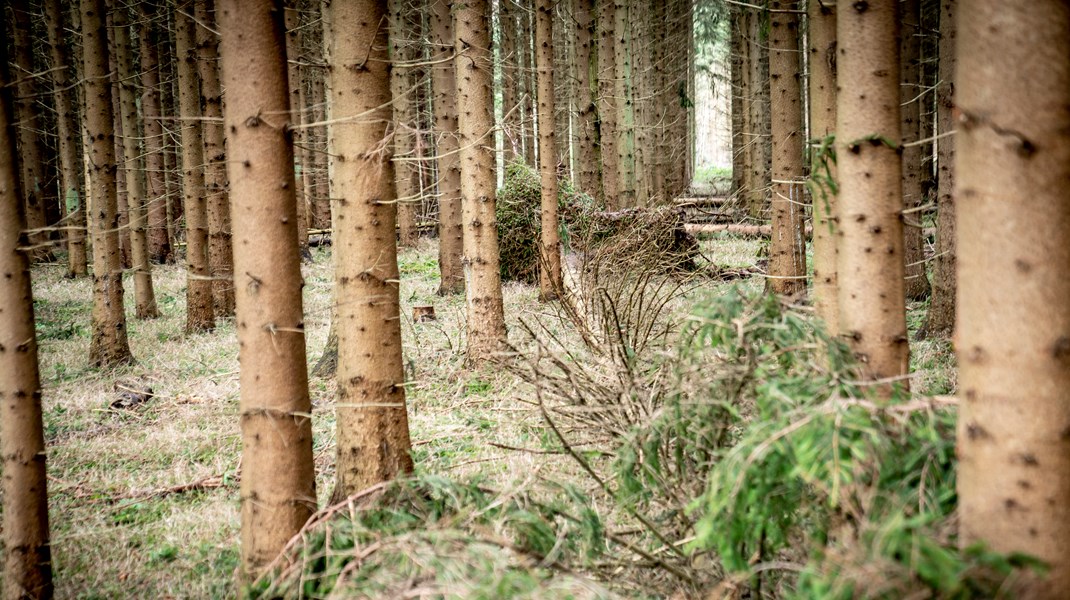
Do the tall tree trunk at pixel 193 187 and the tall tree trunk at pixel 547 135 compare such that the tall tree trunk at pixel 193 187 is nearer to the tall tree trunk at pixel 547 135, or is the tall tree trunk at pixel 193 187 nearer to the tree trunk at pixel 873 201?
the tall tree trunk at pixel 547 135

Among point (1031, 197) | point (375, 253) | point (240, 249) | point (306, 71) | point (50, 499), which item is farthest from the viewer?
point (306, 71)

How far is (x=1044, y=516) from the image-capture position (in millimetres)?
1951

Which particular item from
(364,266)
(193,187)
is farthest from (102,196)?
(364,266)

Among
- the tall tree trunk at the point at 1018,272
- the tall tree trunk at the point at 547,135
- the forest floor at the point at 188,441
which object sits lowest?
the forest floor at the point at 188,441


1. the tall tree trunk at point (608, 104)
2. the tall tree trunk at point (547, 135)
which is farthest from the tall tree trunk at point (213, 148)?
the tall tree trunk at point (608, 104)

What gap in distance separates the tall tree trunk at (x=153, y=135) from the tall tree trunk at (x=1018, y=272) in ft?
34.2

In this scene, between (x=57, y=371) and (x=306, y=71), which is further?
(x=306, y=71)

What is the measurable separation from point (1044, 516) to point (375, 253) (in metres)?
3.19

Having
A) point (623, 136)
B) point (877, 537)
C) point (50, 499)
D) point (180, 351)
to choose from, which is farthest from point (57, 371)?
point (623, 136)

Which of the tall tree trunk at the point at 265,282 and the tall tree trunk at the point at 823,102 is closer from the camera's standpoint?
the tall tree trunk at the point at 265,282

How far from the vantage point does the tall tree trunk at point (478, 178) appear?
7.71m

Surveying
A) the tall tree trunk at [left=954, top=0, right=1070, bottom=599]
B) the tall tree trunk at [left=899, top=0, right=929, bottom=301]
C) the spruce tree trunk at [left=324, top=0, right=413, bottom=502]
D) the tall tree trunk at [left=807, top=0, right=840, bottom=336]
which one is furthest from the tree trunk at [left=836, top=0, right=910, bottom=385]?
the tall tree trunk at [left=899, top=0, right=929, bottom=301]

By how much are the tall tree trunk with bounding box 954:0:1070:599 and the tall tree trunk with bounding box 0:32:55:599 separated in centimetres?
407

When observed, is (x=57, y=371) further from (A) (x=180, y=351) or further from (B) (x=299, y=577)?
(B) (x=299, y=577)
